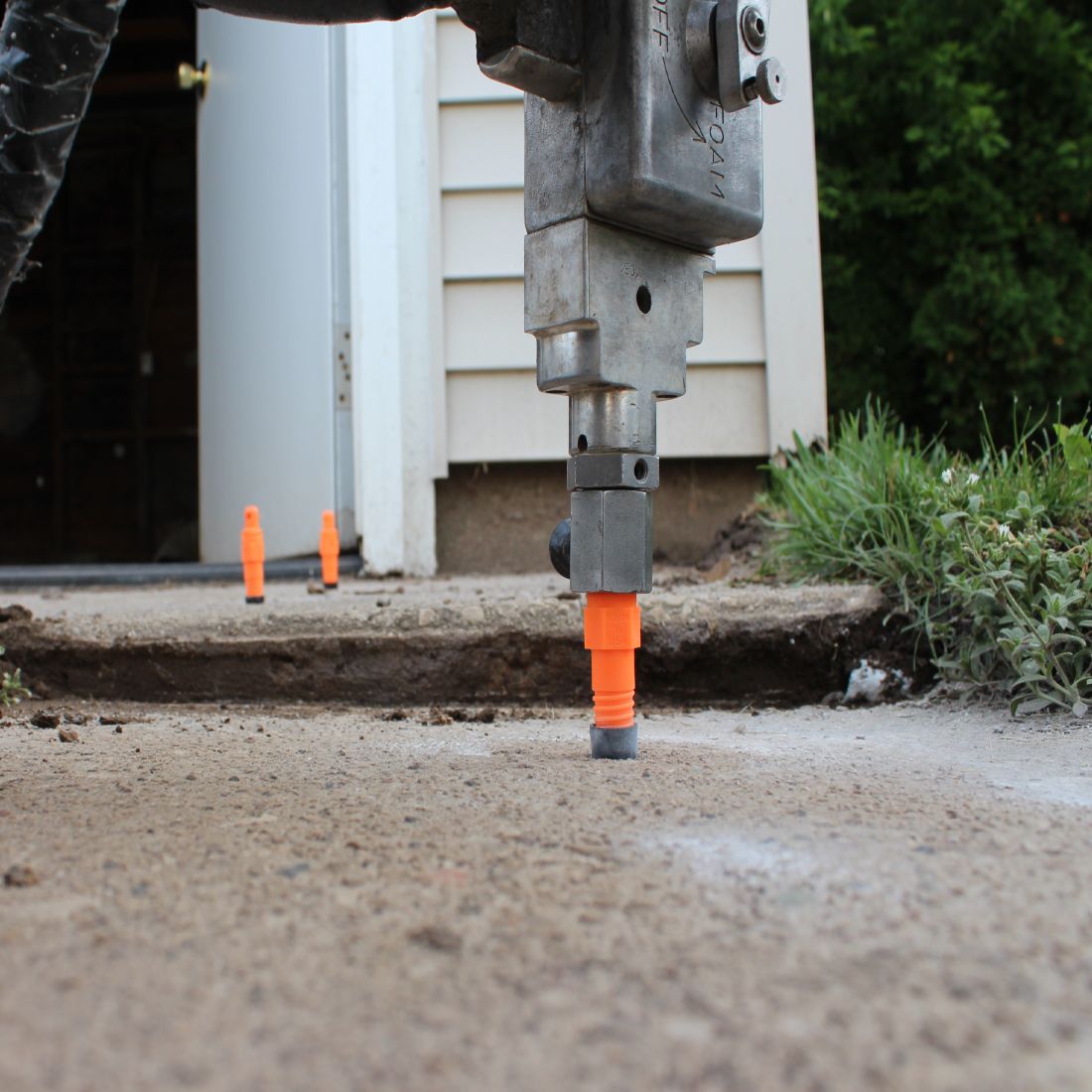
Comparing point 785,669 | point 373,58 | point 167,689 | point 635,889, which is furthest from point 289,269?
point 635,889

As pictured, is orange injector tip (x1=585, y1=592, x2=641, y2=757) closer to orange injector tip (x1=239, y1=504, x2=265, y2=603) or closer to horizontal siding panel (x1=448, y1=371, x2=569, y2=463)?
orange injector tip (x1=239, y1=504, x2=265, y2=603)

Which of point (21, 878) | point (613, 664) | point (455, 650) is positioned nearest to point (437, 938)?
point (21, 878)

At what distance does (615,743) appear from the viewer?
4.28 feet

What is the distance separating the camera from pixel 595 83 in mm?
1144

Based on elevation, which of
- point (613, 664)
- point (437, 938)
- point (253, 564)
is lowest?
point (437, 938)

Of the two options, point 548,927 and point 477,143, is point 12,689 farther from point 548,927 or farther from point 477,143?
point 477,143

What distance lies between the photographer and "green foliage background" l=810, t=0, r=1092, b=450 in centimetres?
578

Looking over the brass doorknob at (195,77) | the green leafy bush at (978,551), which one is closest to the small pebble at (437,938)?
the green leafy bush at (978,551)

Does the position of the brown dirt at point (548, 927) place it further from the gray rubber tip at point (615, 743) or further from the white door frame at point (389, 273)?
the white door frame at point (389, 273)

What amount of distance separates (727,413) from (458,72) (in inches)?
53.5

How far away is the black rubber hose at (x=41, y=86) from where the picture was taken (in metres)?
1.16

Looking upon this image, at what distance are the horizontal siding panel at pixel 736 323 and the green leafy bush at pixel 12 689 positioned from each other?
2153mm

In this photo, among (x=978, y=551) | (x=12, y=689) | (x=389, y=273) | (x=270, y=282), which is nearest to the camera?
(x=978, y=551)

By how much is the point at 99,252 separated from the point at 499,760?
831cm
